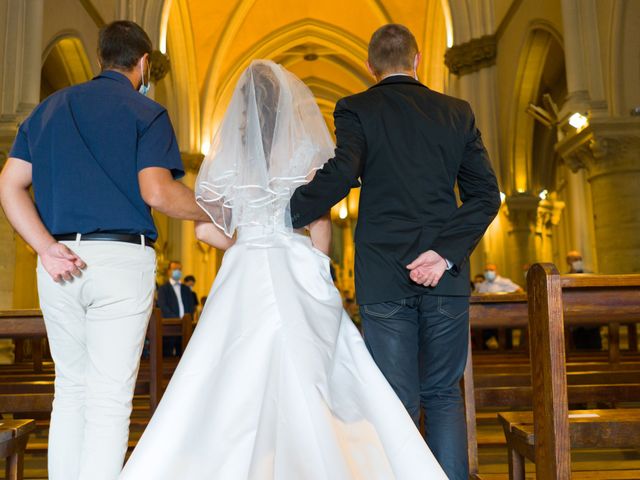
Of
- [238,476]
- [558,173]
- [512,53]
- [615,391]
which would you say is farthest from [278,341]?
[558,173]

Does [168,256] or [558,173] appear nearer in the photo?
[168,256]

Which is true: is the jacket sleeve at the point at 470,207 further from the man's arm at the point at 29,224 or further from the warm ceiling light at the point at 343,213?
the warm ceiling light at the point at 343,213

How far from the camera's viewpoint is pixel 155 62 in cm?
1352

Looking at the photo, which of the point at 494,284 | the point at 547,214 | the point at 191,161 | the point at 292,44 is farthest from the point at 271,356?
the point at 292,44

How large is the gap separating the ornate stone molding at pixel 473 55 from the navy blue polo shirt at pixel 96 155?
1239 cm

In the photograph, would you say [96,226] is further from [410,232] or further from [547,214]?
[547,214]

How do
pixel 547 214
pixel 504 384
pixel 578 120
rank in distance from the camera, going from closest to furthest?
pixel 504 384 → pixel 578 120 → pixel 547 214

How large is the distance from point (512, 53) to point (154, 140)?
1174 cm

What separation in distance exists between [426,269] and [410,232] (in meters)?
0.15

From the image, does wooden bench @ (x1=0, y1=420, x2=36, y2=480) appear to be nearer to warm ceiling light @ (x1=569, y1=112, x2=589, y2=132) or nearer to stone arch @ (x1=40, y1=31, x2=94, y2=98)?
warm ceiling light @ (x1=569, y1=112, x2=589, y2=132)

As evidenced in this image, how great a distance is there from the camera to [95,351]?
2309 mm

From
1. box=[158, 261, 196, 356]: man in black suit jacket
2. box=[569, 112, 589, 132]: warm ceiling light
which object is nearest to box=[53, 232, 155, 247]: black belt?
box=[158, 261, 196, 356]: man in black suit jacket

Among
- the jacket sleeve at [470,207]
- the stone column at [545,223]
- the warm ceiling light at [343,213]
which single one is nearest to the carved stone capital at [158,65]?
the stone column at [545,223]

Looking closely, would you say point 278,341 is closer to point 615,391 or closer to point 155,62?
point 615,391
